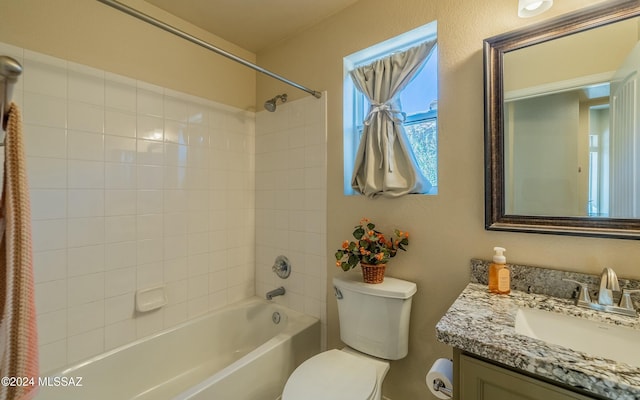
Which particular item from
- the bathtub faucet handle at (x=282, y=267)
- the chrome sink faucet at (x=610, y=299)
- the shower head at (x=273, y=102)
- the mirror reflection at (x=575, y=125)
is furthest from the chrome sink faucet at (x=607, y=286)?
the shower head at (x=273, y=102)

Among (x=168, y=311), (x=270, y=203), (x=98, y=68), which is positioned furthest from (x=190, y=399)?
(x=98, y=68)

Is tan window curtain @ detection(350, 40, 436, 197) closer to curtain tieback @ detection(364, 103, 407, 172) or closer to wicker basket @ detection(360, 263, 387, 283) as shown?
curtain tieback @ detection(364, 103, 407, 172)

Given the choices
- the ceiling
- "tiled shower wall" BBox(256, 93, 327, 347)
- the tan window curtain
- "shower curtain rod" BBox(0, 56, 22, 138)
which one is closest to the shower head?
"tiled shower wall" BBox(256, 93, 327, 347)

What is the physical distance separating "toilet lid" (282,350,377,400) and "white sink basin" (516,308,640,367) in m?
0.65

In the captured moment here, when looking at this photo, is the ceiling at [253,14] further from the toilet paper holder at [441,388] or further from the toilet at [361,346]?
the toilet paper holder at [441,388]

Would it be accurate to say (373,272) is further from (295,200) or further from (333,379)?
(295,200)

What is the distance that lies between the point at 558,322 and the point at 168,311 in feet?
6.42

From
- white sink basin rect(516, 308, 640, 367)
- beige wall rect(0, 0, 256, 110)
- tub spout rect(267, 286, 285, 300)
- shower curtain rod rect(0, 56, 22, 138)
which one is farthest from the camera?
tub spout rect(267, 286, 285, 300)

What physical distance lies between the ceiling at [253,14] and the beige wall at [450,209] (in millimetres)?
236

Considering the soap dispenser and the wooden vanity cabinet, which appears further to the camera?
the soap dispenser

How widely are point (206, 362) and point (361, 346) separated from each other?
1.09 m

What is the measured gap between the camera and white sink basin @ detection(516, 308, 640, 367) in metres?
0.80

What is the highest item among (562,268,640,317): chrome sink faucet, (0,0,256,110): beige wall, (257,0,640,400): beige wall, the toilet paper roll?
(0,0,256,110): beige wall

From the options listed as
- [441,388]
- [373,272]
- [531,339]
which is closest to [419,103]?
[373,272]
